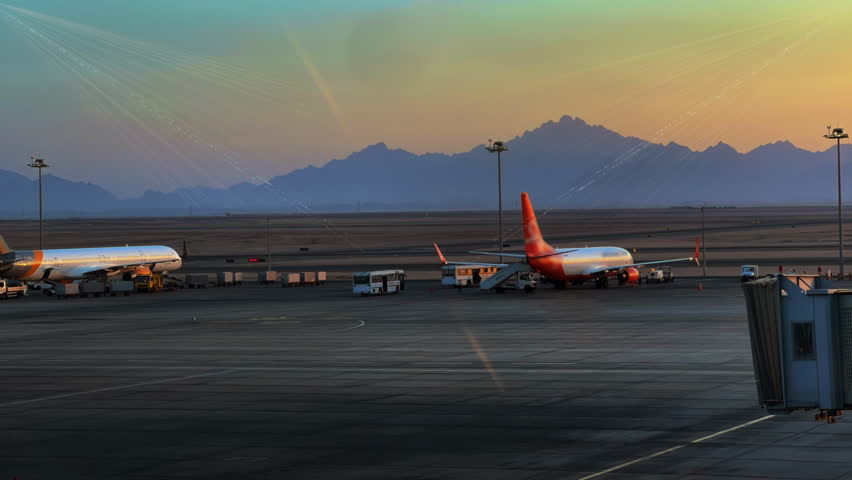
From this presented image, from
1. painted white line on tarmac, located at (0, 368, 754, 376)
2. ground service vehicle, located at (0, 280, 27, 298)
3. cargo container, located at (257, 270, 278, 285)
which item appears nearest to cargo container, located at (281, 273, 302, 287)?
cargo container, located at (257, 270, 278, 285)

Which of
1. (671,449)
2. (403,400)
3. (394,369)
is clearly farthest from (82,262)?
(671,449)

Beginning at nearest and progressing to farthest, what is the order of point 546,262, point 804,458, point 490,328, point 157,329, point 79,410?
1. point 804,458
2. point 79,410
3. point 490,328
4. point 157,329
5. point 546,262

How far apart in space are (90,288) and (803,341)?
88.8 m

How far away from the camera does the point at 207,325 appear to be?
237 feet

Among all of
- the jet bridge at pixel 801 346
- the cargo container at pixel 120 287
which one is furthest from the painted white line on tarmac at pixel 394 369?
the cargo container at pixel 120 287

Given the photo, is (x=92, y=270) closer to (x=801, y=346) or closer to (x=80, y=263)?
(x=80, y=263)

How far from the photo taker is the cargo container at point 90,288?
105m

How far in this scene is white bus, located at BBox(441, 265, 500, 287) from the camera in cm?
10525

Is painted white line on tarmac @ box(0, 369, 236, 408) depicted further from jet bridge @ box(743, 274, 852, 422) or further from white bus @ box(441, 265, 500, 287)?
white bus @ box(441, 265, 500, 287)

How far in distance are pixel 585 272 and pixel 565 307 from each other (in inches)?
812

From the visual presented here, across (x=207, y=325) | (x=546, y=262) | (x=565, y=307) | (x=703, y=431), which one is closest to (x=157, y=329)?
(x=207, y=325)

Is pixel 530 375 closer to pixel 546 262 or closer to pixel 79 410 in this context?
pixel 79 410

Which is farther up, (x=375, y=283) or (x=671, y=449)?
(x=375, y=283)

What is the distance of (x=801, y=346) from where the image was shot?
2545cm
